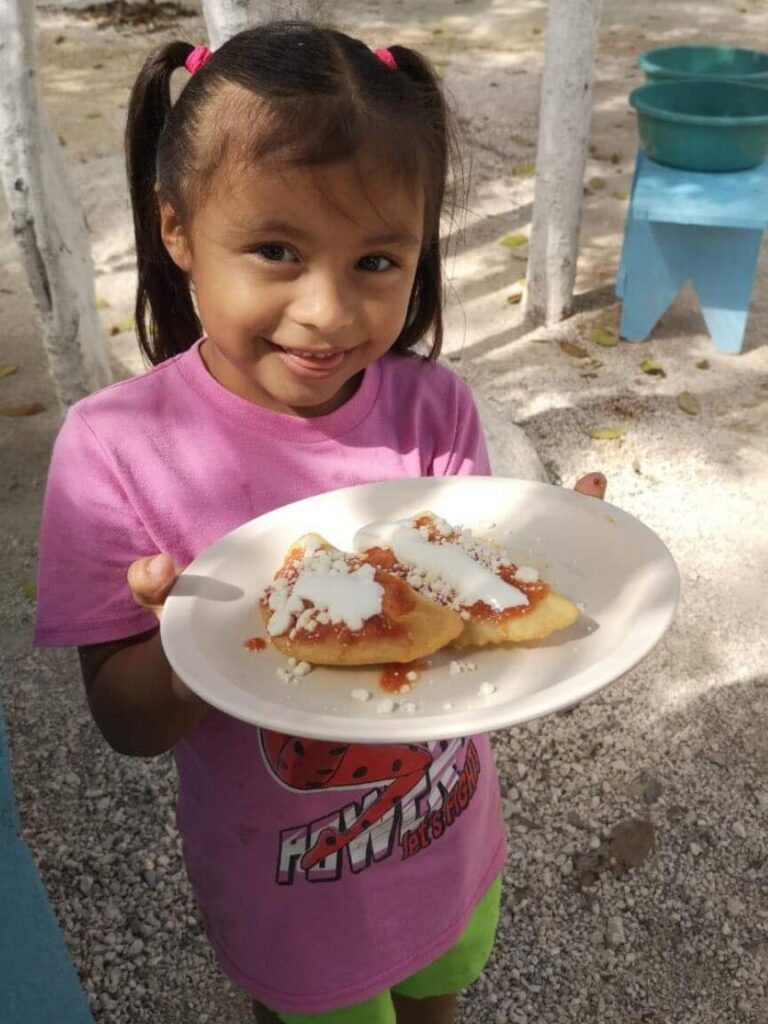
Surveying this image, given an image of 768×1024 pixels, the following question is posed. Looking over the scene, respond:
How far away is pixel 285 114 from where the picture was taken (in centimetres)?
139

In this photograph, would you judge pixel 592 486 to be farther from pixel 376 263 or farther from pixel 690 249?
pixel 690 249

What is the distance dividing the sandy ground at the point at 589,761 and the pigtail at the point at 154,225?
1.57 metres

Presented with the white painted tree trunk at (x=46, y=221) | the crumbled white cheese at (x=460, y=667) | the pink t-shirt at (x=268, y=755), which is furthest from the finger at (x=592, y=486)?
the white painted tree trunk at (x=46, y=221)

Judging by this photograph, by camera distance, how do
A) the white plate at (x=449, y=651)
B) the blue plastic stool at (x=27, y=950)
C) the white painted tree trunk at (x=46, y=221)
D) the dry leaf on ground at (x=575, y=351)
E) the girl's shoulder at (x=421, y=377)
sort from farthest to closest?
the dry leaf on ground at (x=575, y=351), the white painted tree trunk at (x=46, y=221), the girl's shoulder at (x=421, y=377), the blue plastic stool at (x=27, y=950), the white plate at (x=449, y=651)

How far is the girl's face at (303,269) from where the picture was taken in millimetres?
1387

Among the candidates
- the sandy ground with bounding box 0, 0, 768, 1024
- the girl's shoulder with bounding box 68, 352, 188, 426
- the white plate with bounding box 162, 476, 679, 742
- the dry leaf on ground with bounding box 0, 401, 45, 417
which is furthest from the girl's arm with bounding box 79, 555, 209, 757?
the dry leaf on ground with bounding box 0, 401, 45, 417

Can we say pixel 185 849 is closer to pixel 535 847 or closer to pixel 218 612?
pixel 218 612

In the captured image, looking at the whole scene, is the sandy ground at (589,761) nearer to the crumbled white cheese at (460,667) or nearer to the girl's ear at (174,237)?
the crumbled white cheese at (460,667)

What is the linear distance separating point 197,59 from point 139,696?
40.0 inches

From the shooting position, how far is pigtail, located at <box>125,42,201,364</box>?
1708 mm

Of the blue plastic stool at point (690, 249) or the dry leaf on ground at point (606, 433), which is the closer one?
the dry leaf on ground at point (606, 433)

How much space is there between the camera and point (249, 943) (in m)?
1.73

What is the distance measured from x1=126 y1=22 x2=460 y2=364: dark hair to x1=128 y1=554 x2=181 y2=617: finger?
0.53 metres

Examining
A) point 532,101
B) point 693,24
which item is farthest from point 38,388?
point 693,24
